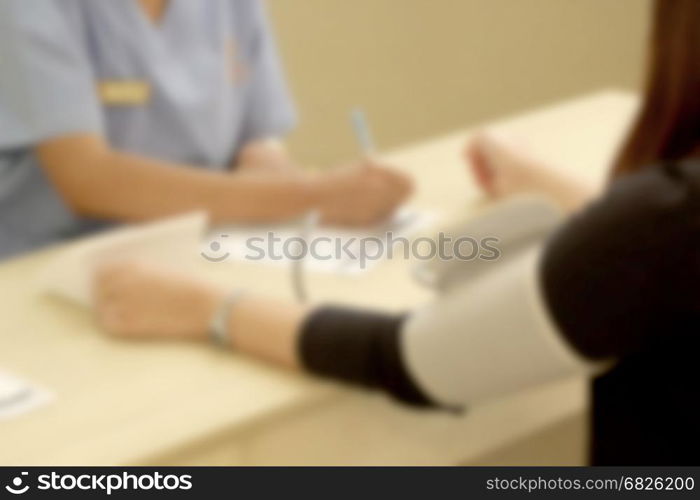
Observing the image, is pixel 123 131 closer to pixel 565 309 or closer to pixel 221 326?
pixel 221 326

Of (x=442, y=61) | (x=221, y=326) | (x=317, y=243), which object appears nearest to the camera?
(x=221, y=326)

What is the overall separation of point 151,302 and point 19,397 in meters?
0.16

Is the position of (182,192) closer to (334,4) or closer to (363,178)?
(363,178)

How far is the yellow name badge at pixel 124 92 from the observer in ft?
3.98

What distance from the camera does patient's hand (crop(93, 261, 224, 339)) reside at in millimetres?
891

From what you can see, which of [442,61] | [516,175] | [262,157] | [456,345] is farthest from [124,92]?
[442,61]

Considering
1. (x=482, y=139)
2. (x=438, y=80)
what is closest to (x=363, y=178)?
(x=482, y=139)

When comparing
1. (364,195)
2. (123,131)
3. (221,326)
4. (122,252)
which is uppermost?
(123,131)

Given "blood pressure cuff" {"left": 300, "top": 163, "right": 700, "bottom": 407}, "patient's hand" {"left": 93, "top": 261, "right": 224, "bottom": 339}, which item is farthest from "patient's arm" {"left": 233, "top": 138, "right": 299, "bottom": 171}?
"blood pressure cuff" {"left": 300, "top": 163, "right": 700, "bottom": 407}

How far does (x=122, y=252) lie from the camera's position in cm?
97

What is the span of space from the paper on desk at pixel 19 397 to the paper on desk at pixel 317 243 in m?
0.31

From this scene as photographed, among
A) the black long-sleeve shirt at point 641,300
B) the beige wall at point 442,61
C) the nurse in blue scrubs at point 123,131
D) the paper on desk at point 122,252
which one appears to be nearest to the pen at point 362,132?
the nurse in blue scrubs at point 123,131

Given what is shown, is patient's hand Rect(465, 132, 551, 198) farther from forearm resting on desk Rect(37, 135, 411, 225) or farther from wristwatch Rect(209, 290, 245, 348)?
wristwatch Rect(209, 290, 245, 348)

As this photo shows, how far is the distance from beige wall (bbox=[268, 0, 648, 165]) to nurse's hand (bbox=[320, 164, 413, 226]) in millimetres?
1307
